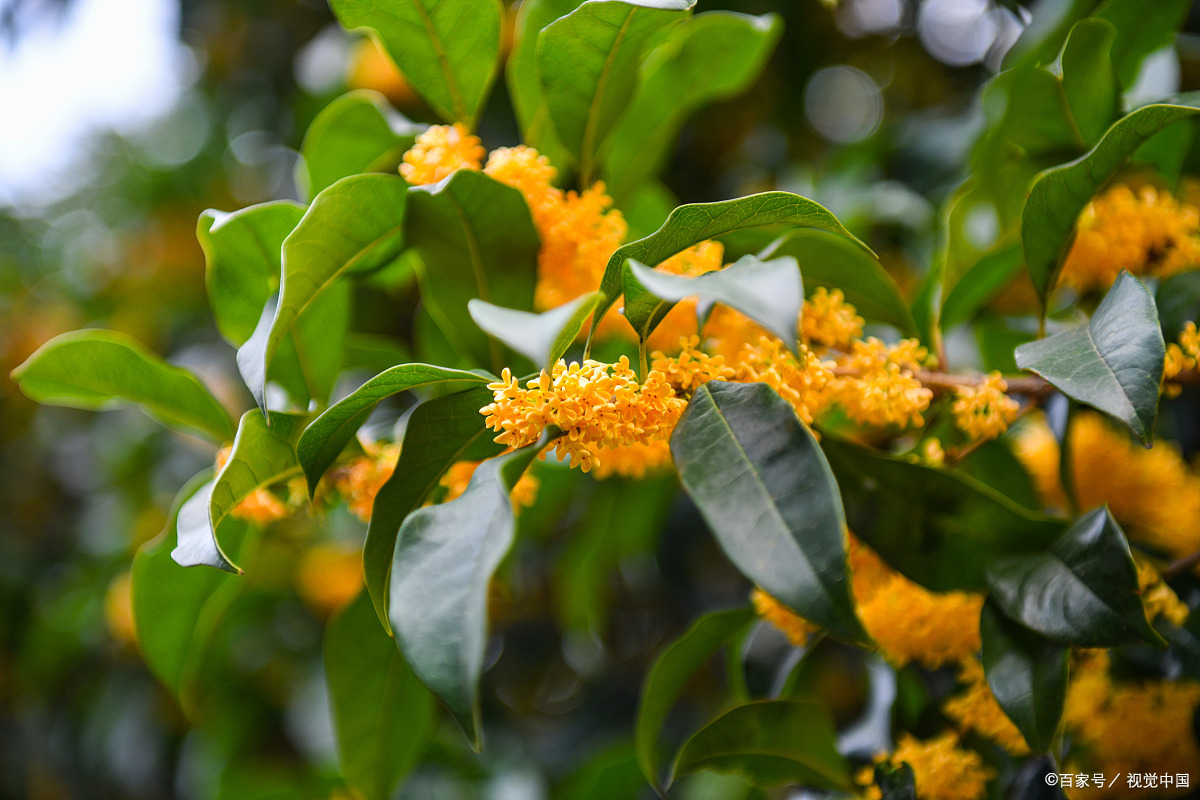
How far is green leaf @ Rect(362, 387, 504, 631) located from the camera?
551 mm

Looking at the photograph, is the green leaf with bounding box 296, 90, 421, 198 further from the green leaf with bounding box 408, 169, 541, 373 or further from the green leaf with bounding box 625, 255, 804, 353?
the green leaf with bounding box 625, 255, 804, 353

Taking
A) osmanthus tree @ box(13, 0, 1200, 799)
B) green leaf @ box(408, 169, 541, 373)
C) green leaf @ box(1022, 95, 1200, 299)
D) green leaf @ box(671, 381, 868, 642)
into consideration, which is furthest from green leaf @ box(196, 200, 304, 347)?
green leaf @ box(1022, 95, 1200, 299)

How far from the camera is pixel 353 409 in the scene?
537 millimetres

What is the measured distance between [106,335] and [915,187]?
1.30 meters

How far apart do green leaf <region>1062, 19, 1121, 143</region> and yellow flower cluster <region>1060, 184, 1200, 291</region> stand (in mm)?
76

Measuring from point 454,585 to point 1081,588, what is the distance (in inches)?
18.4

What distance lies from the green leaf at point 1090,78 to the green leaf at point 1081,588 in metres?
0.42

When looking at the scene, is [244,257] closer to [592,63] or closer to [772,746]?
[592,63]

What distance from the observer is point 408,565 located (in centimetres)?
44

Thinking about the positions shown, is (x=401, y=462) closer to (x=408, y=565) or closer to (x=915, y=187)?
(x=408, y=565)

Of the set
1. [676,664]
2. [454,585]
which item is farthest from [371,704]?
[454,585]

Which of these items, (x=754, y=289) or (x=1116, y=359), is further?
(x=1116, y=359)

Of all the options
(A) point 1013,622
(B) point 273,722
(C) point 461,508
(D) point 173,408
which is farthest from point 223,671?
(A) point 1013,622

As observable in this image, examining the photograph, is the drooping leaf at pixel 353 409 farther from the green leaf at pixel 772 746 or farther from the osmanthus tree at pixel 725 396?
the green leaf at pixel 772 746
